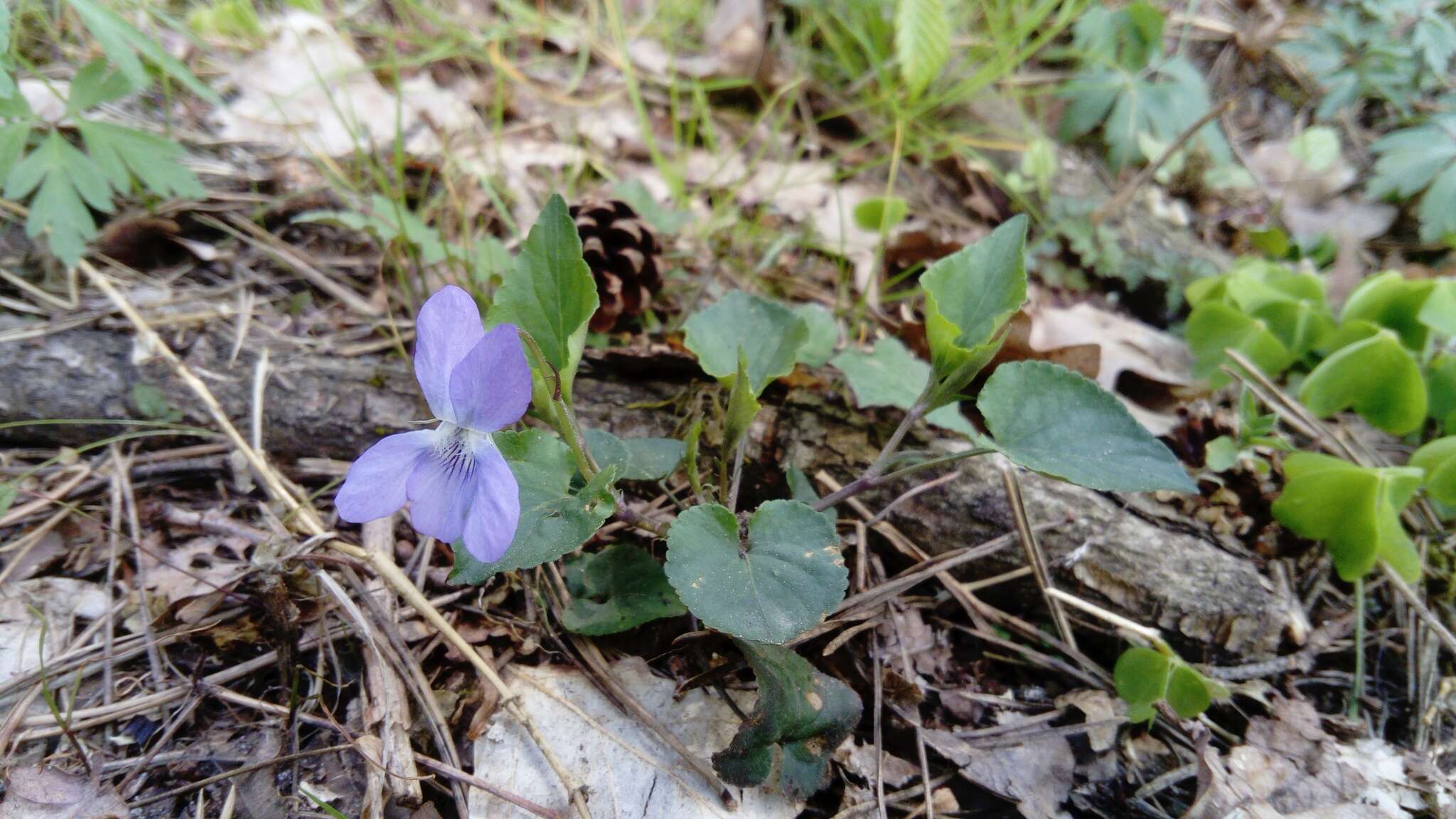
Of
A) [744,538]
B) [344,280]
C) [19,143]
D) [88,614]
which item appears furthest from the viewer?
[344,280]

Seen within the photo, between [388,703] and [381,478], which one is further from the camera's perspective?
[388,703]

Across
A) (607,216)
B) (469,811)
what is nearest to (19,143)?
(607,216)

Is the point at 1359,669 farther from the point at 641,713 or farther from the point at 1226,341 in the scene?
the point at 641,713

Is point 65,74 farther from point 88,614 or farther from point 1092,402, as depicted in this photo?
point 1092,402

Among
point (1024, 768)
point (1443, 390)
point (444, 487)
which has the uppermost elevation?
point (444, 487)

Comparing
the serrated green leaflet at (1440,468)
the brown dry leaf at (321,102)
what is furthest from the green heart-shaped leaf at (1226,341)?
the brown dry leaf at (321,102)

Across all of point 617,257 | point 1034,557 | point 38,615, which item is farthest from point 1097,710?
point 38,615
